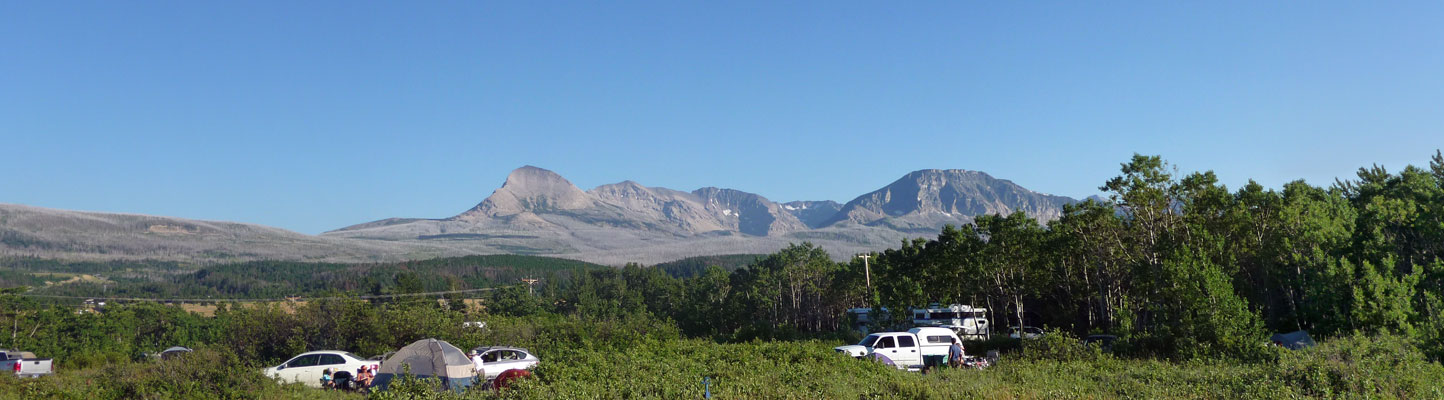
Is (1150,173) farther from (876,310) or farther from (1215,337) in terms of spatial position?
(876,310)

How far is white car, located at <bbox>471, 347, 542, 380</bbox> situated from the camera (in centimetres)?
2527

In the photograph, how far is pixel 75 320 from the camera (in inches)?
2594

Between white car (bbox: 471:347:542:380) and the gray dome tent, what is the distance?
5.09 ft

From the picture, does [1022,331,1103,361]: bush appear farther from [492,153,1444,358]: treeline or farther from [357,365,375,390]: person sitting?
[357,365,375,390]: person sitting

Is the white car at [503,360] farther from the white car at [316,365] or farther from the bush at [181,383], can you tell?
the bush at [181,383]

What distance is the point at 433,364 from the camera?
74.0 feet

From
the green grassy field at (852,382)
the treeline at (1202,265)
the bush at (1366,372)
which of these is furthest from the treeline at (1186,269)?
the green grassy field at (852,382)

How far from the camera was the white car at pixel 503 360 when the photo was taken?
82.9ft

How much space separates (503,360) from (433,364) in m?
3.83

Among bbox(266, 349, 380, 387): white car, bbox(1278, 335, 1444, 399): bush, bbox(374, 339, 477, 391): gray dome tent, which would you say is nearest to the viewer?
bbox(1278, 335, 1444, 399): bush

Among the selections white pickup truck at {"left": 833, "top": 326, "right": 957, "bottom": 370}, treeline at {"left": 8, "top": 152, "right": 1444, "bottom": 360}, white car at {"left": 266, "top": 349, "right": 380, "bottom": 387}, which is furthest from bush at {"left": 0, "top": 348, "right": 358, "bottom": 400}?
treeline at {"left": 8, "top": 152, "right": 1444, "bottom": 360}

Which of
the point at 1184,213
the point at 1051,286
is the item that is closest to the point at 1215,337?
the point at 1184,213

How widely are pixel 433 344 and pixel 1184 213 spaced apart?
1452 inches

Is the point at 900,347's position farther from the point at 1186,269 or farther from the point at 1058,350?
the point at 1186,269
